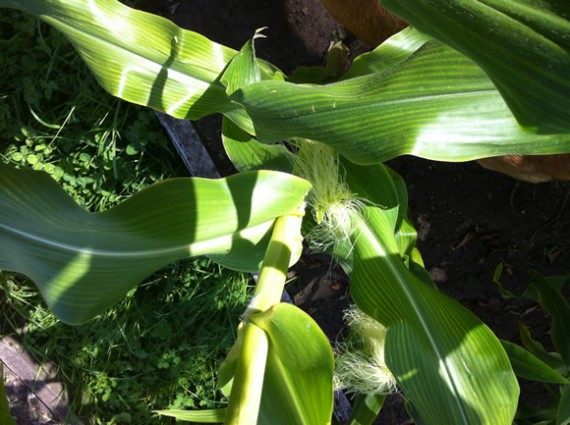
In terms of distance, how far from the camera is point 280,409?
69cm

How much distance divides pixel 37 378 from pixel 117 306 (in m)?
0.38

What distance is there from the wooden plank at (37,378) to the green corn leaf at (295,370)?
1.00 meters

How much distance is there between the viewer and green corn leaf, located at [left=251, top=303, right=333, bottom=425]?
61 cm

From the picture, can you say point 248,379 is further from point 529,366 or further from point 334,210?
point 529,366

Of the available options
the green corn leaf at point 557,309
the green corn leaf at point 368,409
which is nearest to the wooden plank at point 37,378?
the green corn leaf at point 368,409

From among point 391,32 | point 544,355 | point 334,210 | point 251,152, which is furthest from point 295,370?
point 544,355

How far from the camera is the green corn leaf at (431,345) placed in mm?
726

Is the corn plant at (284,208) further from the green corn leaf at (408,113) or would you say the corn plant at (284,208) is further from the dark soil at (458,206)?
the dark soil at (458,206)

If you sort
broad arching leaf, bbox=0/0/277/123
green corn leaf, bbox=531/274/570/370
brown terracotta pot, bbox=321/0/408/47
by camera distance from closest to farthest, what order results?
broad arching leaf, bbox=0/0/277/123 → brown terracotta pot, bbox=321/0/408/47 → green corn leaf, bbox=531/274/570/370

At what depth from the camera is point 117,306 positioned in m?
1.33

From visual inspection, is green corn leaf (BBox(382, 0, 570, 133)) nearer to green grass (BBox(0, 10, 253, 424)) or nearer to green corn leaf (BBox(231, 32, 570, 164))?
green corn leaf (BBox(231, 32, 570, 164))

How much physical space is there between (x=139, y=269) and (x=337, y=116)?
1.01ft

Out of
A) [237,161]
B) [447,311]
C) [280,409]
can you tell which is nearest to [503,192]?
[447,311]

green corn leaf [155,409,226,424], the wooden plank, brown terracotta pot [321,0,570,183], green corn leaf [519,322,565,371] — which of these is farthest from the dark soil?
the wooden plank
